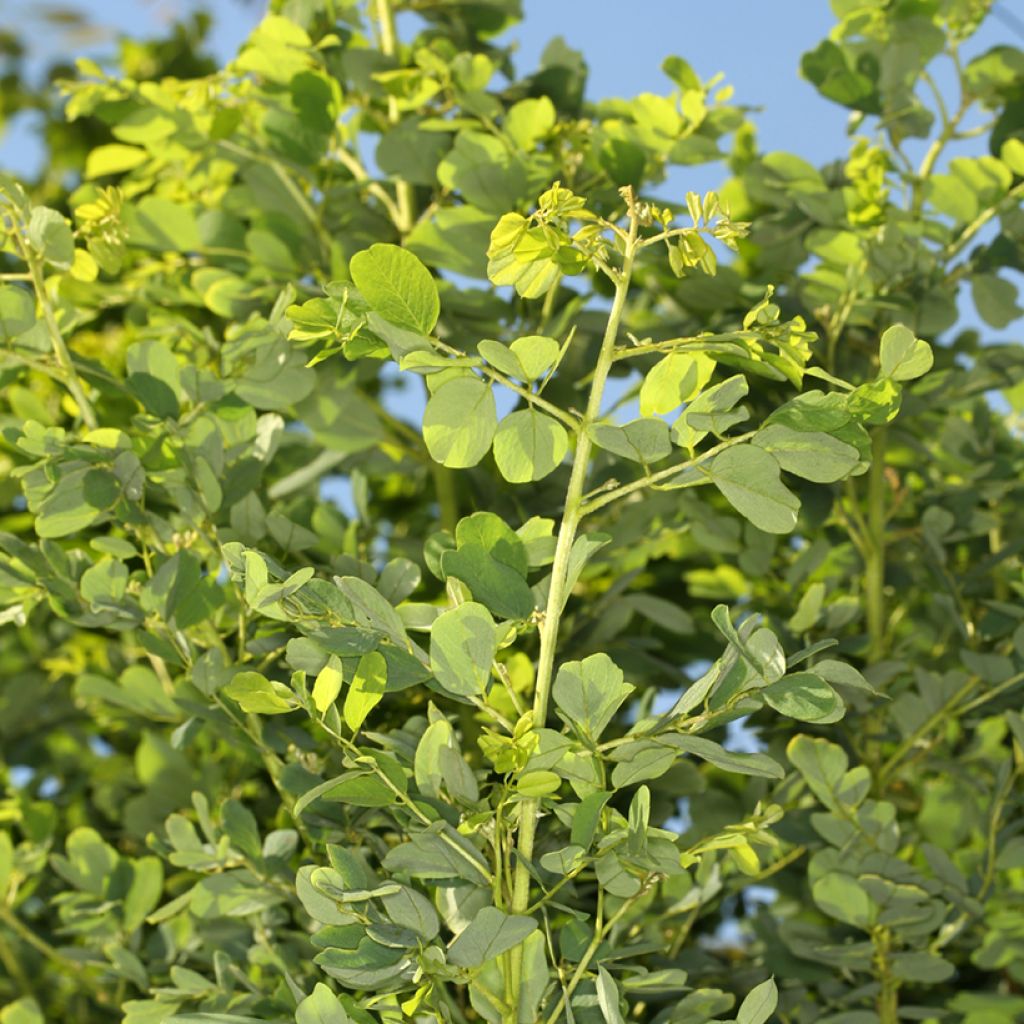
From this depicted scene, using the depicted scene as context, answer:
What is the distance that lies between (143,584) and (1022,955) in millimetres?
604

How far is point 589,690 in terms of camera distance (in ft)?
1.93

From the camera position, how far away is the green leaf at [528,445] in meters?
0.62

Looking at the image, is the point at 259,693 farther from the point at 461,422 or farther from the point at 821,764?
the point at 821,764

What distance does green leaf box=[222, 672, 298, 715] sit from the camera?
1.99ft

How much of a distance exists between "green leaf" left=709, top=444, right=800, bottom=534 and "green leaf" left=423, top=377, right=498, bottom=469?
11 cm

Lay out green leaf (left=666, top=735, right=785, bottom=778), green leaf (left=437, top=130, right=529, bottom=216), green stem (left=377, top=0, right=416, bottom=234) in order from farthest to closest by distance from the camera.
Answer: green stem (left=377, top=0, right=416, bottom=234)
green leaf (left=437, top=130, right=529, bottom=216)
green leaf (left=666, top=735, right=785, bottom=778)

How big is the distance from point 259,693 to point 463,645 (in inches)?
3.9

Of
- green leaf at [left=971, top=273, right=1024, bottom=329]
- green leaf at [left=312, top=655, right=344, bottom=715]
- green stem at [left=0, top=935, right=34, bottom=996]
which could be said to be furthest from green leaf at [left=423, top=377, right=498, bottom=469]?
green stem at [left=0, top=935, right=34, bottom=996]

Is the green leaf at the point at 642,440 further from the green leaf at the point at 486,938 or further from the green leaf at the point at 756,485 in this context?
the green leaf at the point at 486,938

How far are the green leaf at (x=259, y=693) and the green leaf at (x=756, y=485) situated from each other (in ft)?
0.72

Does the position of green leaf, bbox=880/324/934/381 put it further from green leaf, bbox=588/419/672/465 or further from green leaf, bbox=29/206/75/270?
green leaf, bbox=29/206/75/270

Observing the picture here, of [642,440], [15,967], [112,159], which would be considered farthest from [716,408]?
[15,967]

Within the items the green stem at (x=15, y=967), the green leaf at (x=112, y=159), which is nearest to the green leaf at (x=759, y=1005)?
the green stem at (x=15, y=967)

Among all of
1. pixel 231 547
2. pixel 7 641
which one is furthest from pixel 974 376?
pixel 7 641
